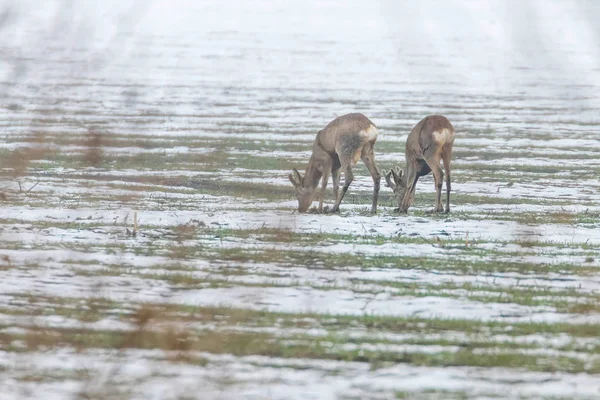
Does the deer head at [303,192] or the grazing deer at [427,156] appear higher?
the grazing deer at [427,156]

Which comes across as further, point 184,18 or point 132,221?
point 184,18

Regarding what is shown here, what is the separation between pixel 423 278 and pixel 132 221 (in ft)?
13.1

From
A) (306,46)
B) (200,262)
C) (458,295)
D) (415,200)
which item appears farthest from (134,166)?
(306,46)

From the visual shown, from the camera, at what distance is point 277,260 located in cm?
891

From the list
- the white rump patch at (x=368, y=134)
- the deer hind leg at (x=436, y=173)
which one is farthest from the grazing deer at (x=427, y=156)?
the white rump patch at (x=368, y=134)

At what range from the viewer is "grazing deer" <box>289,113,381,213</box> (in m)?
13.6

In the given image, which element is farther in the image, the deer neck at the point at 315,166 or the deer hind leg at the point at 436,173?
the deer neck at the point at 315,166

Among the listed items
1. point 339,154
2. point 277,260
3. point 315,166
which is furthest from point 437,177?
point 277,260

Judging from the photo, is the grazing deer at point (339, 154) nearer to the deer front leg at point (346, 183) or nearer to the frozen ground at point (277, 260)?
the deer front leg at point (346, 183)

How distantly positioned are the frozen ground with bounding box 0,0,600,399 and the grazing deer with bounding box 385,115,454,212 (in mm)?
479

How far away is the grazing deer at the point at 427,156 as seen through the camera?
13.5 m

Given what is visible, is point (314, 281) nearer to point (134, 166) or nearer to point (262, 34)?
point (134, 166)

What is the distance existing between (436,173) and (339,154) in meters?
1.29

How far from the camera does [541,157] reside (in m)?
20.2
